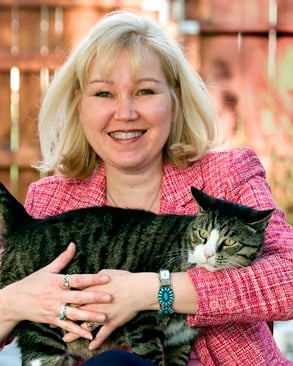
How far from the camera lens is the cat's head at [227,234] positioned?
2.26 m

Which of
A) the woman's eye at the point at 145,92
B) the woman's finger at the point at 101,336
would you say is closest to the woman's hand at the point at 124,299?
the woman's finger at the point at 101,336

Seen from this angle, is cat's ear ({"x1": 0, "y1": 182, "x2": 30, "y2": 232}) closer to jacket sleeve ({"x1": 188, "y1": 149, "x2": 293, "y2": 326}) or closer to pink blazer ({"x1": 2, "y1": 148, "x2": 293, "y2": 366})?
pink blazer ({"x1": 2, "y1": 148, "x2": 293, "y2": 366})

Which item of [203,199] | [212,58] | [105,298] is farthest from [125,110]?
[212,58]

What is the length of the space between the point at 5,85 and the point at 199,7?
122cm

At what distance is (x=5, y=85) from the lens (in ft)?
17.1

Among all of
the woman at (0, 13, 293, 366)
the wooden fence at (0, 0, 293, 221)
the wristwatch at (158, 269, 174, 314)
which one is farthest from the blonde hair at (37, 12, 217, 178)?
the wooden fence at (0, 0, 293, 221)

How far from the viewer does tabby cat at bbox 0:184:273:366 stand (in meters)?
2.26

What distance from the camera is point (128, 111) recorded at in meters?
2.47

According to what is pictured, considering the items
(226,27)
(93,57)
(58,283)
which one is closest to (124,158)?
(93,57)

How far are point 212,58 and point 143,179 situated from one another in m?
2.59

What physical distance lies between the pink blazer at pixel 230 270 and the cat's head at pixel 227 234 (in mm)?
39

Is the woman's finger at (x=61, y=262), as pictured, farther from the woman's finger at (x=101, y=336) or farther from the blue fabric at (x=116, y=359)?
the blue fabric at (x=116, y=359)

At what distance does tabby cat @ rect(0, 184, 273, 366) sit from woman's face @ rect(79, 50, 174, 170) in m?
0.19

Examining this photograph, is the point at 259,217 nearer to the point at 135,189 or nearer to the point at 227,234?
the point at 227,234
